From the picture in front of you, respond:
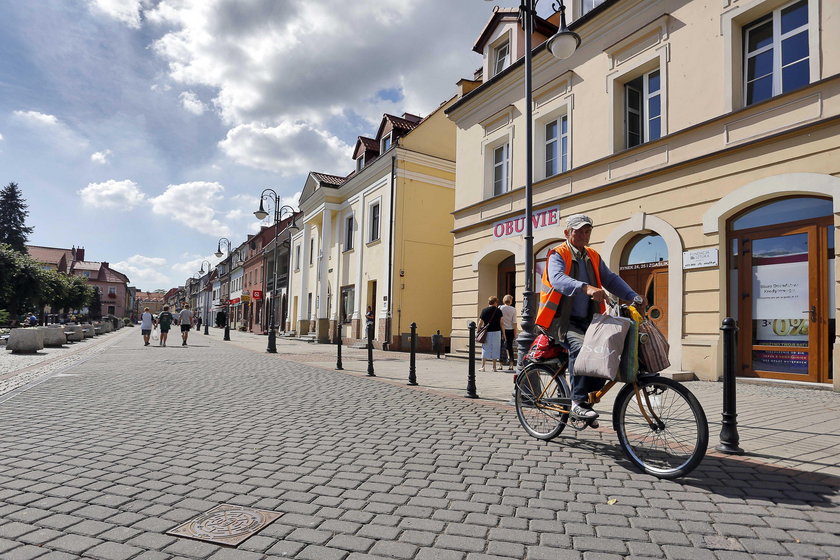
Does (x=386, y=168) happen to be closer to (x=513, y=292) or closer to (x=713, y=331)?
(x=513, y=292)

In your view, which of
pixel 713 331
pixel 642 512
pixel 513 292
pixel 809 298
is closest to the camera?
pixel 642 512

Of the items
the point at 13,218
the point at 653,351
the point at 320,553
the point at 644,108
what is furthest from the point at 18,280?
the point at 13,218

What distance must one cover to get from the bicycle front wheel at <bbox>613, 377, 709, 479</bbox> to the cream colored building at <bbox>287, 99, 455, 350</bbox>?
51.8 feet

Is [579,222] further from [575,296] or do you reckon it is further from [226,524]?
[226,524]

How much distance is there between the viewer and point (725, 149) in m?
9.23

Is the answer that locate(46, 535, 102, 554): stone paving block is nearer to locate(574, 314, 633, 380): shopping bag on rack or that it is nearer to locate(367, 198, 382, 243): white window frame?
locate(574, 314, 633, 380): shopping bag on rack

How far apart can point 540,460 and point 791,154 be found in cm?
750

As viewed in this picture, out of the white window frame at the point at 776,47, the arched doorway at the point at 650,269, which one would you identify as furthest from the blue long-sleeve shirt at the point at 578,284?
the white window frame at the point at 776,47

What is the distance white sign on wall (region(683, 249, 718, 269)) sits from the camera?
9.33 metres

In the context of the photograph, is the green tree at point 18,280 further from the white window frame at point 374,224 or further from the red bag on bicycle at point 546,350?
the red bag on bicycle at point 546,350

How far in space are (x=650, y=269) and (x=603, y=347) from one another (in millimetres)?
7946

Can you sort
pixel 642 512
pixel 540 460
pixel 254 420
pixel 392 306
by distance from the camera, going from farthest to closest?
1. pixel 392 306
2. pixel 254 420
3. pixel 540 460
4. pixel 642 512

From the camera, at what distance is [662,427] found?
3.70 m

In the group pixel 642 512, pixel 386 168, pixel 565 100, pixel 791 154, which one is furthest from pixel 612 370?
pixel 386 168
